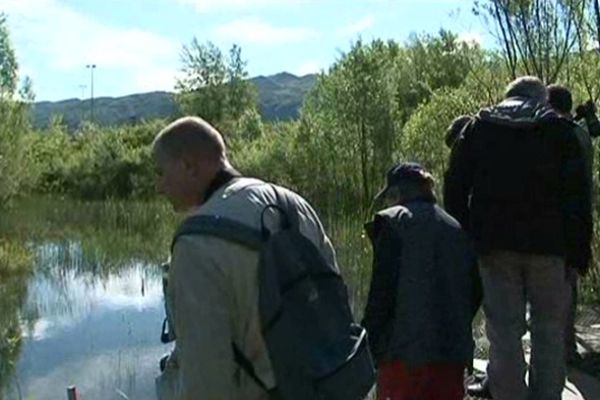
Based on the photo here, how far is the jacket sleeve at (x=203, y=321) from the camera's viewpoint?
2566 millimetres

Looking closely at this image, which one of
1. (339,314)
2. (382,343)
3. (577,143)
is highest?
(577,143)

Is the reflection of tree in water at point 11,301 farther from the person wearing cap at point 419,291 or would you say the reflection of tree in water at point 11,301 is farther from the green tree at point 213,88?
the green tree at point 213,88

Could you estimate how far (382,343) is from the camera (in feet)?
14.3

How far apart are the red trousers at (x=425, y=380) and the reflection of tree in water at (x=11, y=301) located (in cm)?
678

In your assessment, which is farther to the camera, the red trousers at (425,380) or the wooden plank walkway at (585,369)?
the wooden plank walkway at (585,369)

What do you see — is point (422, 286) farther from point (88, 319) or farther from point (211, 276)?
point (88, 319)

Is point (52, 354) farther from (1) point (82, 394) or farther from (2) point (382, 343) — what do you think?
(2) point (382, 343)

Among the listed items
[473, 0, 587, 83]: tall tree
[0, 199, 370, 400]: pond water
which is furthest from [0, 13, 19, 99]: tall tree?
[473, 0, 587, 83]: tall tree

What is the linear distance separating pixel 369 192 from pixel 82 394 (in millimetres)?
16108

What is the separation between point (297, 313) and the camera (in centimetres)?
265

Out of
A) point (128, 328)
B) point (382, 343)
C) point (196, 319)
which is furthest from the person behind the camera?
point (128, 328)

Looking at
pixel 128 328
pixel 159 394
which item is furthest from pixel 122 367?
pixel 159 394

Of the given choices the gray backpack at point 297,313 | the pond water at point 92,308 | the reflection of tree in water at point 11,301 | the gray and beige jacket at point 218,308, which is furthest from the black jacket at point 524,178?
the reflection of tree in water at point 11,301

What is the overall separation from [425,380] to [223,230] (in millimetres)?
2011
